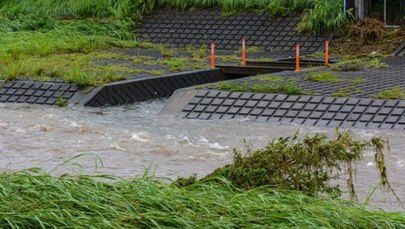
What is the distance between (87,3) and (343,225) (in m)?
20.0

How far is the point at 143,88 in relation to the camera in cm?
1722

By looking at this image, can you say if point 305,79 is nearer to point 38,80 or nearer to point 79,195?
point 38,80

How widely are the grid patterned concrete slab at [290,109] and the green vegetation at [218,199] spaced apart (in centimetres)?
568

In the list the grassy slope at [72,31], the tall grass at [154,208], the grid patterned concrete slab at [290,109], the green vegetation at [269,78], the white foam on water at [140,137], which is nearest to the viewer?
the tall grass at [154,208]

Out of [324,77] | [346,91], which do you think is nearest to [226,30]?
[324,77]

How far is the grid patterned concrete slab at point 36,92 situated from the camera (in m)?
16.5

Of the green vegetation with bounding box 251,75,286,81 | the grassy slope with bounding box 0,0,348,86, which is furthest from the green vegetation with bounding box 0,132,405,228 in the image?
the grassy slope with bounding box 0,0,348,86

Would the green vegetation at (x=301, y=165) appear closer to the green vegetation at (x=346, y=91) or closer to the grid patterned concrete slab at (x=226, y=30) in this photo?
the green vegetation at (x=346, y=91)

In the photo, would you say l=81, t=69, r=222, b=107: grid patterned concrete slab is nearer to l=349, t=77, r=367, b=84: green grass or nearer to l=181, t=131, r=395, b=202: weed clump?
l=349, t=77, r=367, b=84: green grass

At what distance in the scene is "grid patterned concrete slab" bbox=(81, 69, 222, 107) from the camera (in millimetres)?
16438

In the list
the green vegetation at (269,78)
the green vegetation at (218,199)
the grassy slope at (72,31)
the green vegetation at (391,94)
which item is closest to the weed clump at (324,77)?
the green vegetation at (269,78)

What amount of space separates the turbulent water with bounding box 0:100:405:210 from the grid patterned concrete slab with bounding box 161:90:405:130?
0.30m

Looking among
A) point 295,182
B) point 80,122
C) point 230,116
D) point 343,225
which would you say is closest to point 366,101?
point 230,116

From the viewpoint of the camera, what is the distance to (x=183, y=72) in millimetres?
18297
